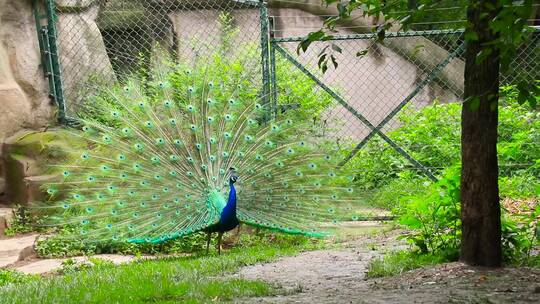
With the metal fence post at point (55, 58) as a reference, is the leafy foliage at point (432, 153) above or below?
below

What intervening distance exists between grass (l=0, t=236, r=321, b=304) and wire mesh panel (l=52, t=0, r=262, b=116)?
5126 mm

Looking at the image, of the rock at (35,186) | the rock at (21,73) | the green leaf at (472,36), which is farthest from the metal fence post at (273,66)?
the green leaf at (472,36)

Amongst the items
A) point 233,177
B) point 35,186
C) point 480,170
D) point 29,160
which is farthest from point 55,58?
point 480,170

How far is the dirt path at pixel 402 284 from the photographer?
196 inches

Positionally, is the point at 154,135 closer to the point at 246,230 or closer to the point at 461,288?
the point at 246,230

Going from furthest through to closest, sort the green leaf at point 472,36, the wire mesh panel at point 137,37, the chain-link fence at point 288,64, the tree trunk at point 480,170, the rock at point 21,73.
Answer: the wire mesh panel at point 137,37
the rock at point 21,73
the chain-link fence at point 288,64
the tree trunk at point 480,170
the green leaf at point 472,36

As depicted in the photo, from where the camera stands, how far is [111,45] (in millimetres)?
13719

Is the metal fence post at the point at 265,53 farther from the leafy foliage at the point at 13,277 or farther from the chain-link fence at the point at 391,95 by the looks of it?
the leafy foliage at the point at 13,277

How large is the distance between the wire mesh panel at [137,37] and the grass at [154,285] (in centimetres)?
513

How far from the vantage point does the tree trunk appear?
5512mm

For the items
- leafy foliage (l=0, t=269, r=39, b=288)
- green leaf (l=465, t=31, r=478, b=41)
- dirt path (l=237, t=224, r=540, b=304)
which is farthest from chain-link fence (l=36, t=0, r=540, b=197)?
green leaf (l=465, t=31, r=478, b=41)

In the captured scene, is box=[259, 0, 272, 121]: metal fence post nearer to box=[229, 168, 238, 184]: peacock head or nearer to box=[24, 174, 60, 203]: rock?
box=[229, 168, 238, 184]: peacock head

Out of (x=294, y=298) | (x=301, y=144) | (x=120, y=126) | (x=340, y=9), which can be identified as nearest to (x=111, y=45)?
(x=120, y=126)

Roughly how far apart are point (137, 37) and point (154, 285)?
8976 millimetres
